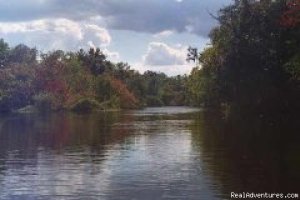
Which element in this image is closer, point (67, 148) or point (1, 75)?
point (67, 148)

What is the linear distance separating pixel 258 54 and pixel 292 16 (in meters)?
8.87

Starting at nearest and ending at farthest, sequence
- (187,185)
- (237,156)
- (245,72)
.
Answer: (187,185) → (237,156) → (245,72)

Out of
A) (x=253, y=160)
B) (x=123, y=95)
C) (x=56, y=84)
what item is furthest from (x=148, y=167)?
(x=123, y=95)

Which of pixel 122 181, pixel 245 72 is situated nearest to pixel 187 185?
pixel 122 181

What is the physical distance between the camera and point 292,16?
4431cm

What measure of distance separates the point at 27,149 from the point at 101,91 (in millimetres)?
91164

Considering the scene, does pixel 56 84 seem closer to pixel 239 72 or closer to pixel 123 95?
pixel 123 95

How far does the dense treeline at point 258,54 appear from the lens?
51.1m

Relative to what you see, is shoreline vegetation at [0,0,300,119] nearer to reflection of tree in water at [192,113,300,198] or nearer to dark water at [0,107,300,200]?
reflection of tree in water at [192,113,300,198]

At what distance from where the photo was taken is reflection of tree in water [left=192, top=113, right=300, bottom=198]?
17.2 m

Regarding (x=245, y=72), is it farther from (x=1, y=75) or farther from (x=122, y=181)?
(x=1, y=75)

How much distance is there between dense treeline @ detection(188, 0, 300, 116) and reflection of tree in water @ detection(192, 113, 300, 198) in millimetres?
16173

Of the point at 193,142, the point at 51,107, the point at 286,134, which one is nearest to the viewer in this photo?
the point at 193,142

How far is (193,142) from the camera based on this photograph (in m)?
31.7
